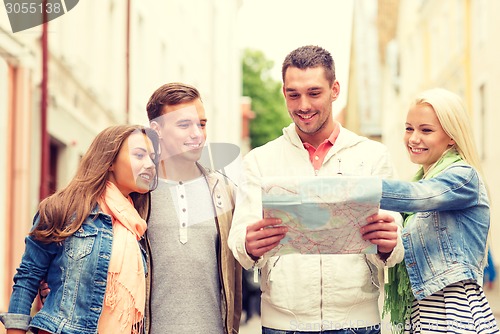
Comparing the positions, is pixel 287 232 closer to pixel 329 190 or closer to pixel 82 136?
pixel 329 190

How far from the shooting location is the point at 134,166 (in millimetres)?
3826

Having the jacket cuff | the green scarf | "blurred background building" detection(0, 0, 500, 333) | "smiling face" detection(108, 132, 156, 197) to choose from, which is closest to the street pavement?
"blurred background building" detection(0, 0, 500, 333)

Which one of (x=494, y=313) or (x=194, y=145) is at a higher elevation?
(x=194, y=145)

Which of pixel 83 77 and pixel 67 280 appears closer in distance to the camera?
pixel 67 280

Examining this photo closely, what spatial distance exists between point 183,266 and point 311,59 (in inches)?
40.2

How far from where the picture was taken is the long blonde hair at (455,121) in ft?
12.2

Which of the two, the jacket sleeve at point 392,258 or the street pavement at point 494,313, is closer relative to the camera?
the jacket sleeve at point 392,258

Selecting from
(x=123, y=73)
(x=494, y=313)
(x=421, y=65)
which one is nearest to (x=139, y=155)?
(x=494, y=313)

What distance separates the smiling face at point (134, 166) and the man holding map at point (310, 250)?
40 centimetres

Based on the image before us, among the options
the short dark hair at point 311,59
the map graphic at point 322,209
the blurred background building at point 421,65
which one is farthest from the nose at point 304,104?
the blurred background building at point 421,65

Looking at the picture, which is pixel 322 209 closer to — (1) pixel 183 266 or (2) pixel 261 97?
(1) pixel 183 266

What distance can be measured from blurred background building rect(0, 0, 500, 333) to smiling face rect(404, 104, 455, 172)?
2.78 feet

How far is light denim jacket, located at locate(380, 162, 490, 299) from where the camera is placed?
3580 millimetres

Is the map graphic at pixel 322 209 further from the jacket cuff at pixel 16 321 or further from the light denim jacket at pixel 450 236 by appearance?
the jacket cuff at pixel 16 321
